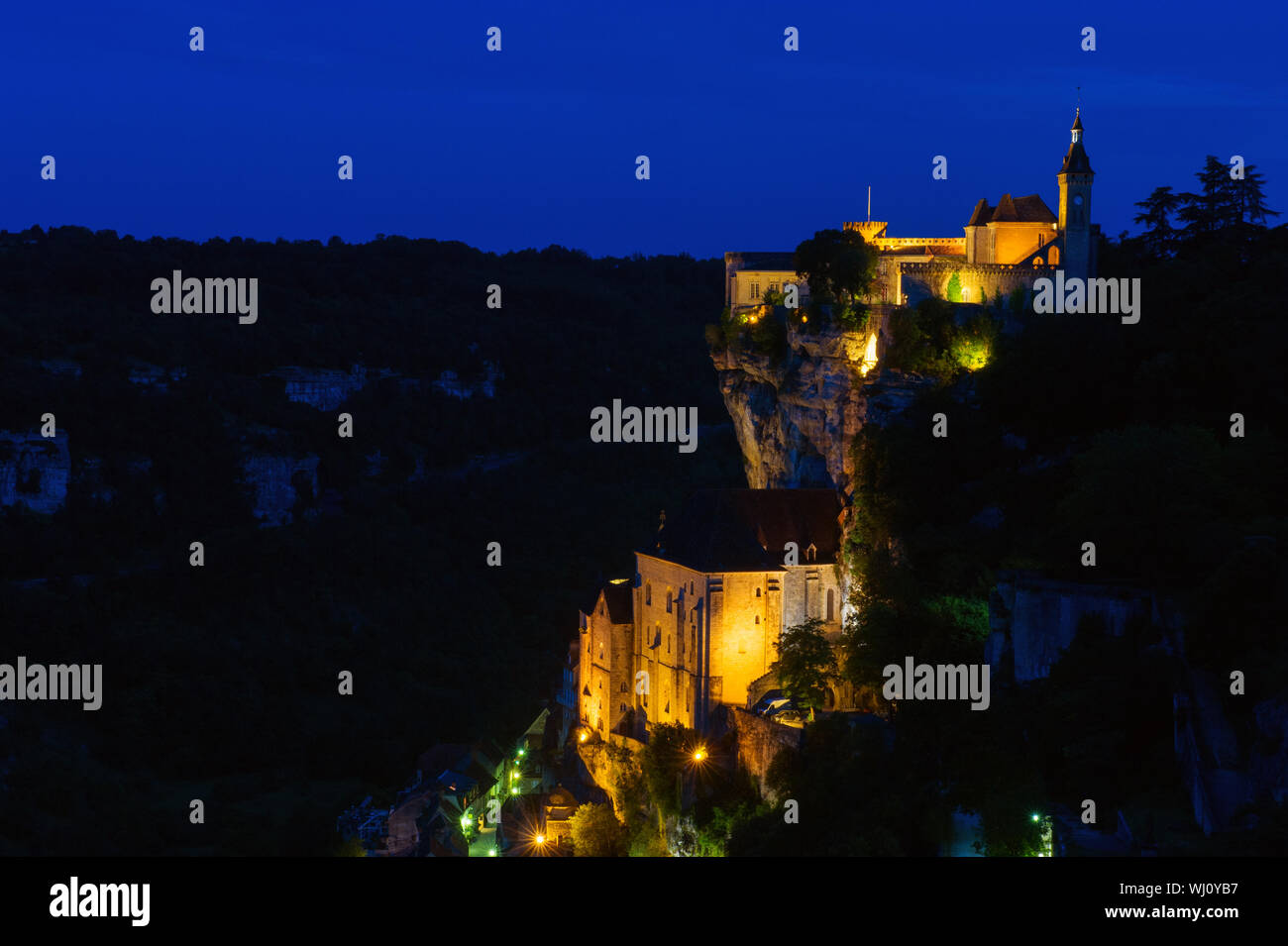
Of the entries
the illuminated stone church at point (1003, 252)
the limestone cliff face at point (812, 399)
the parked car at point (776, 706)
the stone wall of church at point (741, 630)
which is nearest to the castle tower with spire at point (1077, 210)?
the illuminated stone church at point (1003, 252)

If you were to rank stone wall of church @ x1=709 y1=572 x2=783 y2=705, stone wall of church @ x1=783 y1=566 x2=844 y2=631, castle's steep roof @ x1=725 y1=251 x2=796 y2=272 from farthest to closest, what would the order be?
castle's steep roof @ x1=725 y1=251 x2=796 y2=272
stone wall of church @ x1=783 y1=566 x2=844 y2=631
stone wall of church @ x1=709 y1=572 x2=783 y2=705

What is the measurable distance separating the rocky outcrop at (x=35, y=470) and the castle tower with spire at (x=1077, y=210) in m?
68.7

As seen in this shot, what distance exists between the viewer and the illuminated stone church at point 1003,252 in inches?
2101

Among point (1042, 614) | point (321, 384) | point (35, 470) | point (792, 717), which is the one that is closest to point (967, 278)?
point (792, 717)

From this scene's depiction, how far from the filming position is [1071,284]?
52625 millimetres

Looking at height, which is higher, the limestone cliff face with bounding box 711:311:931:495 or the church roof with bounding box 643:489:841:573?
the limestone cliff face with bounding box 711:311:931:495

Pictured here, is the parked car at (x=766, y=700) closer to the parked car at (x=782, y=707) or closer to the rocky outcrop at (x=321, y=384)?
the parked car at (x=782, y=707)

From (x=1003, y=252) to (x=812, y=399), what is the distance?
363 inches

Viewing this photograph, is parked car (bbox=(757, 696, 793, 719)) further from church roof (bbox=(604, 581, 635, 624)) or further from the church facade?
church roof (bbox=(604, 581, 635, 624))

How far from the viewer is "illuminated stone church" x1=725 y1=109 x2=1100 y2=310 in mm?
53375

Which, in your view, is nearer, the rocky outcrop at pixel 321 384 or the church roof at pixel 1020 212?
the church roof at pixel 1020 212

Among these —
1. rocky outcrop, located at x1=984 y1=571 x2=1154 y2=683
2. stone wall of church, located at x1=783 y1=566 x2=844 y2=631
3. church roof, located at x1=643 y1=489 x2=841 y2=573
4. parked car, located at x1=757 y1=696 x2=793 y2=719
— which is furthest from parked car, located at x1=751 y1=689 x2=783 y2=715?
rocky outcrop, located at x1=984 y1=571 x2=1154 y2=683

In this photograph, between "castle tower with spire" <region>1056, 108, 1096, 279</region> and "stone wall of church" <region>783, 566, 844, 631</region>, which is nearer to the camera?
"stone wall of church" <region>783, 566, 844, 631</region>
